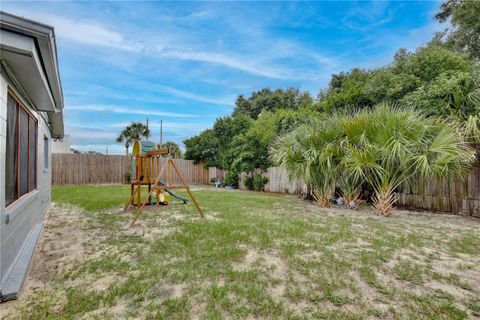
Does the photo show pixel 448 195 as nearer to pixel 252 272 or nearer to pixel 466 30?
pixel 252 272

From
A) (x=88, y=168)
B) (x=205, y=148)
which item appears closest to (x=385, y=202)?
(x=205, y=148)

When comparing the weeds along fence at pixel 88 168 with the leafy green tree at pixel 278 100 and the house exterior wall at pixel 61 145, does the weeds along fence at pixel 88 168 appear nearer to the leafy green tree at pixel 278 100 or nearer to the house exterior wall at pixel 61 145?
the house exterior wall at pixel 61 145

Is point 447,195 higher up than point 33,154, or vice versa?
point 33,154

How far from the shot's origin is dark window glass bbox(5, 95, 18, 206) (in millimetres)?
2920

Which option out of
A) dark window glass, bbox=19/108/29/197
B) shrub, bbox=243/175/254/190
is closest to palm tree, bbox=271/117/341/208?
dark window glass, bbox=19/108/29/197

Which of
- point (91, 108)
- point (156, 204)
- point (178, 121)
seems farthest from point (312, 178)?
point (178, 121)

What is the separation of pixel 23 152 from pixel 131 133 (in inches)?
737

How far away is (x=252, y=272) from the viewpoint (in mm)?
3021

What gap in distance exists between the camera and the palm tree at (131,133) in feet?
70.2

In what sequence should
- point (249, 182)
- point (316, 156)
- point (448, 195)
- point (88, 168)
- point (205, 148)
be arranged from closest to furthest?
point (448, 195)
point (316, 156)
point (249, 182)
point (88, 168)
point (205, 148)

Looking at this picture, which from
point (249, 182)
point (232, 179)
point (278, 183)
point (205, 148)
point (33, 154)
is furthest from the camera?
point (205, 148)

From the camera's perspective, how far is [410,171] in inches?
264

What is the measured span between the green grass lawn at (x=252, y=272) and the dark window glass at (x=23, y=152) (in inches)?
36.4

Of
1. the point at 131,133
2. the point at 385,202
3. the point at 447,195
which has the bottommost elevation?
the point at 385,202
